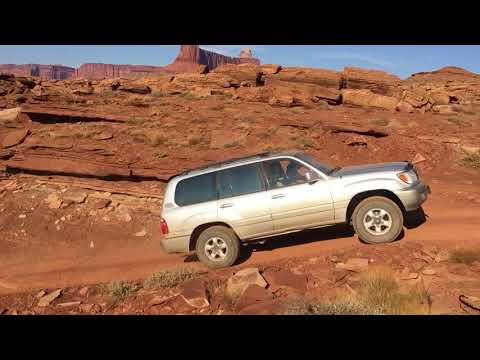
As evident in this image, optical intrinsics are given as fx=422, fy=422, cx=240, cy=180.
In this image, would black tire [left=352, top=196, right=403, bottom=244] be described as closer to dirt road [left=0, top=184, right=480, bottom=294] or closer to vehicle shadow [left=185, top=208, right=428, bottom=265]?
dirt road [left=0, top=184, right=480, bottom=294]

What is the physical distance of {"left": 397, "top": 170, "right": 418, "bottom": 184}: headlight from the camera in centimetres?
741

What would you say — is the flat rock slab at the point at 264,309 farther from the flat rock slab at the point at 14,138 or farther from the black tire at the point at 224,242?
the flat rock slab at the point at 14,138

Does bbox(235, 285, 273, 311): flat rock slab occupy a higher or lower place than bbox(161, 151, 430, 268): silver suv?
lower

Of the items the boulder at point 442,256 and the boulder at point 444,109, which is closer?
the boulder at point 442,256

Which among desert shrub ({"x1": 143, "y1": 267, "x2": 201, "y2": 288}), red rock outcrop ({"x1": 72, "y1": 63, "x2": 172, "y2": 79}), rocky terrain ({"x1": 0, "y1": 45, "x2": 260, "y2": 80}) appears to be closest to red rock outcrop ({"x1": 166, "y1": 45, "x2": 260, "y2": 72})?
rocky terrain ({"x1": 0, "y1": 45, "x2": 260, "y2": 80})

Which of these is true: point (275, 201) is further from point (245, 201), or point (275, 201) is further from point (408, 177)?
point (408, 177)

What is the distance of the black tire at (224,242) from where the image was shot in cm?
785

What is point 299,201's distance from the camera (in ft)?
25.0

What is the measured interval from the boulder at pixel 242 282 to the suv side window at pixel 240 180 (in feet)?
5.86

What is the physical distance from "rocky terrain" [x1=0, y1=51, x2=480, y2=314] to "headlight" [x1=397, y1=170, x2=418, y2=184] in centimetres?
107

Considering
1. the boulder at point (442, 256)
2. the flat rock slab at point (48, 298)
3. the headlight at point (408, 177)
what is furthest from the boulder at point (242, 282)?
the flat rock slab at point (48, 298)

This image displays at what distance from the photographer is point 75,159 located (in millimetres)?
15062
